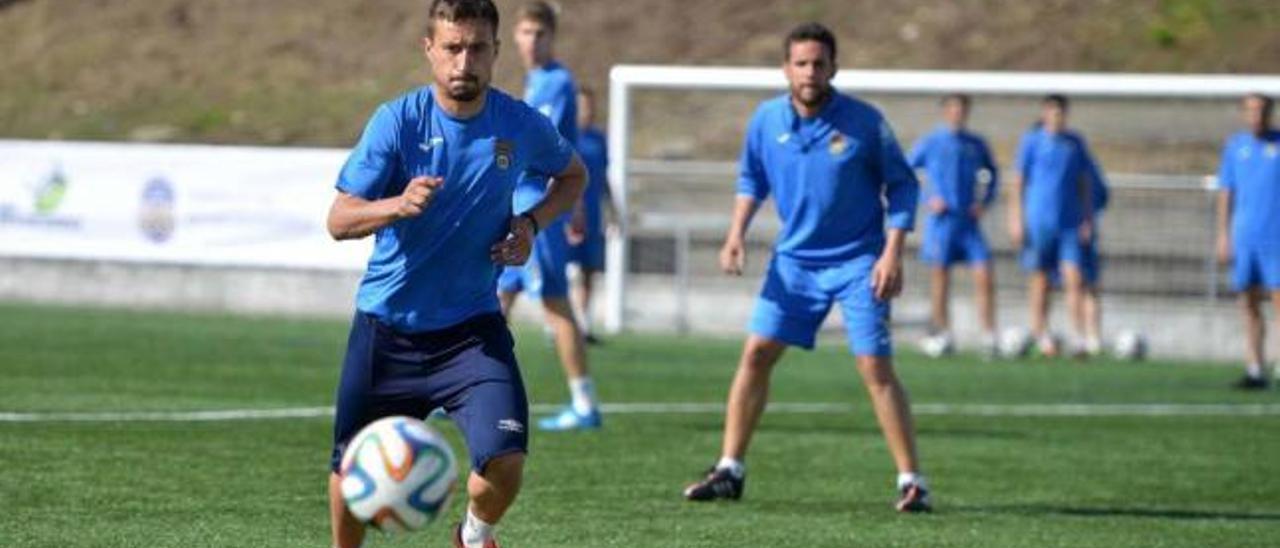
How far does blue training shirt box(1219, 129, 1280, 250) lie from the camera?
1956 centimetres

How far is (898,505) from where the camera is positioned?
11.3 metres

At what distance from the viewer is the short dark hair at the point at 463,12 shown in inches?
320

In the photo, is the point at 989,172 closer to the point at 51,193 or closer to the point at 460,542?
the point at 51,193

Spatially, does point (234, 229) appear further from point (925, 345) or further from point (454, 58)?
point (454, 58)

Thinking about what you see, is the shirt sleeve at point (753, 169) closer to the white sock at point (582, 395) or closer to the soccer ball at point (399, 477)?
the white sock at point (582, 395)

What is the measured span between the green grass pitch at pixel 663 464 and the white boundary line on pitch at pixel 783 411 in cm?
23

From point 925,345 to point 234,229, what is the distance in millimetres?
6968

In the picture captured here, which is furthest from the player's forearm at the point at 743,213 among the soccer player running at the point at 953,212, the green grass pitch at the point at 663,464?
the soccer player running at the point at 953,212

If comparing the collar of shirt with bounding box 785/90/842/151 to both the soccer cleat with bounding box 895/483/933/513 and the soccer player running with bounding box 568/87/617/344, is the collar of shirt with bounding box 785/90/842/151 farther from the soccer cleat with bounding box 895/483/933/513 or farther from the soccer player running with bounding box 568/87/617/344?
the soccer player running with bounding box 568/87/617/344

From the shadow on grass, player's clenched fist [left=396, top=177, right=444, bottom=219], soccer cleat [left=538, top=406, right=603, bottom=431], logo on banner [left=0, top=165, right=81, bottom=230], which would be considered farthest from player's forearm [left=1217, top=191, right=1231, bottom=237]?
player's clenched fist [left=396, top=177, right=444, bottom=219]

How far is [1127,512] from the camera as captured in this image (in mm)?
11578

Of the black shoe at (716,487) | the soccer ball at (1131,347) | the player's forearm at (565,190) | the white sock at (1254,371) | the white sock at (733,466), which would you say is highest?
the player's forearm at (565,190)

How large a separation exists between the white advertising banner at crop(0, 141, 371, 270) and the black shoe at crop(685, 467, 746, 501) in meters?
13.9

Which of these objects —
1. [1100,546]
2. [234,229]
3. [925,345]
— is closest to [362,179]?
[1100,546]
